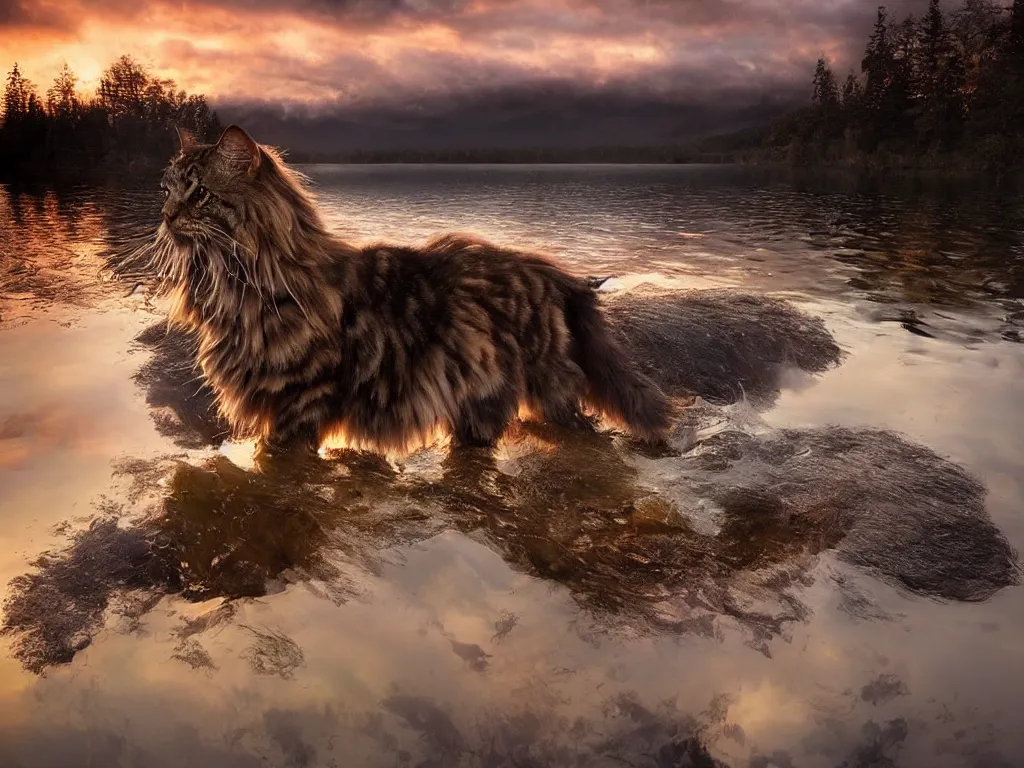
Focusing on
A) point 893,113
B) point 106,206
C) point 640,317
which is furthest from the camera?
point 893,113

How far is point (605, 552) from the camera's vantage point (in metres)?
3.48

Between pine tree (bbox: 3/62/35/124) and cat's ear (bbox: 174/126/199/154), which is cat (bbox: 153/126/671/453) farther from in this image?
pine tree (bbox: 3/62/35/124)

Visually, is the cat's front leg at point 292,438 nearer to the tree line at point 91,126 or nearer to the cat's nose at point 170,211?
the cat's nose at point 170,211

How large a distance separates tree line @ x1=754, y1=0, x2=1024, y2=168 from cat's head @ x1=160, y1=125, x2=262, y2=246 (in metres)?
48.7

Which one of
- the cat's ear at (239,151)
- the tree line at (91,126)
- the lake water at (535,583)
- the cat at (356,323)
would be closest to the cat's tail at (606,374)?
the cat at (356,323)

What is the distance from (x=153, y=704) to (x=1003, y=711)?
3.07 m

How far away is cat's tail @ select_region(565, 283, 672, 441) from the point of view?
183 inches

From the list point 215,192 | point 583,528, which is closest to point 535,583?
point 583,528

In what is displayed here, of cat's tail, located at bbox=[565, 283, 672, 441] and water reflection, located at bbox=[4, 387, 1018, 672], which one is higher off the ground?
cat's tail, located at bbox=[565, 283, 672, 441]

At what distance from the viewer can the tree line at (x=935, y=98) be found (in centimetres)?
4116

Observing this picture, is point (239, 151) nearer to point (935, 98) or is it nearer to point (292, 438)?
point (292, 438)

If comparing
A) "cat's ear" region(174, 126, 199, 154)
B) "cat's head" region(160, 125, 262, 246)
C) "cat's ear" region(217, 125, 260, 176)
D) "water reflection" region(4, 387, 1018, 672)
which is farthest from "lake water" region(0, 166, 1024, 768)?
"cat's ear" region(174, 126, 199, 154)

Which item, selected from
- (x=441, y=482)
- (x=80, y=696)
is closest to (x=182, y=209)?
(x=441, y=482)

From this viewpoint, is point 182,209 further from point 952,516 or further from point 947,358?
point 947,358
